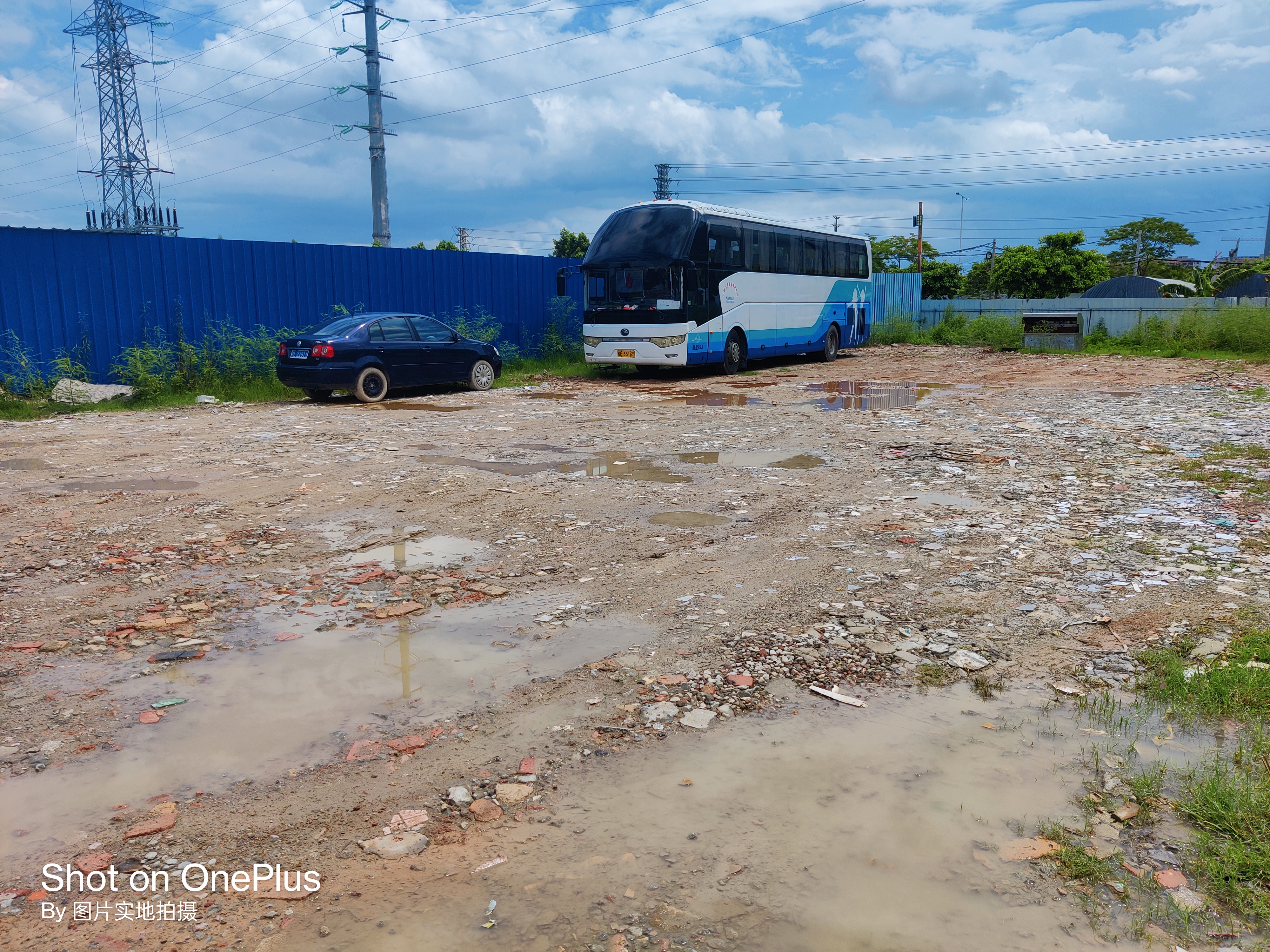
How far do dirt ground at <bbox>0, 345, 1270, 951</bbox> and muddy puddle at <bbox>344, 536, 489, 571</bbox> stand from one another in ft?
0.10

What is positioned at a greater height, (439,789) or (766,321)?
(766,321)

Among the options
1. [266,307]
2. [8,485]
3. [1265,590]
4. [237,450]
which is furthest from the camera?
[266,307]

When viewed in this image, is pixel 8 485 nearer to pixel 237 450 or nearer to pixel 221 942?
pixel 237 450

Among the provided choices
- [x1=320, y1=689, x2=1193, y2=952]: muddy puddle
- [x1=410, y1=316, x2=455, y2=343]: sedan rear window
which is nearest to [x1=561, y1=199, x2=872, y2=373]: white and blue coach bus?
[x1=410, y1=316, x2=455, y2=343]: sedan rear window

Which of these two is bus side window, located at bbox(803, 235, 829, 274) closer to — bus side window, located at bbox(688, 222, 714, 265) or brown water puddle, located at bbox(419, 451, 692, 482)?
bus side window, located at bbox(688, 222, 714, 265)

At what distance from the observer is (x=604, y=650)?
4.01 meters

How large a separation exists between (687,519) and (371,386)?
9088 mm

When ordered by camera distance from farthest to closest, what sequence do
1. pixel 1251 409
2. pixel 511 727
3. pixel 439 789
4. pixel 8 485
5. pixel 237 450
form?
pixel 1251 409
pixel 237 450
pixel 8 485
pixel 511 727
pixel 439 789

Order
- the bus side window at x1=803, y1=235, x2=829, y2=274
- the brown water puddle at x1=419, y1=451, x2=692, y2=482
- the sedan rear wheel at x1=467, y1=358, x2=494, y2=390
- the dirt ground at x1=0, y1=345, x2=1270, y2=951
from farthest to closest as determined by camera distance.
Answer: the bus side window at x1=803, y1=235, x2=829, y2=274 → the sedan rear wheel at x1=467, y1=358, x2=494, y2=390 → the brown water puddle at x1=419, y1=451, x2=692, y2=482 → the dirt ground at x1=0, y1=345, x2=1270, y2=951

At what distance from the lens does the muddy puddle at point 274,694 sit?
290cm

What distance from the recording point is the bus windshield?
54.6 feet

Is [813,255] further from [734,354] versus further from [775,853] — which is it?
[775,853]

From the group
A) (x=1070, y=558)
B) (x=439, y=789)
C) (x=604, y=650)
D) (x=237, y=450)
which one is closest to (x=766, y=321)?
(x=237, y=450)

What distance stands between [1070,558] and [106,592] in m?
5.50
